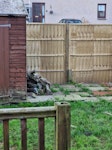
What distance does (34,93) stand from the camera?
30.8 feet

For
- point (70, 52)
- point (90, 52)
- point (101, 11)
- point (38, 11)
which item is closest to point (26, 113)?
point (70, 52)

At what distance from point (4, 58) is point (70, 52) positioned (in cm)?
364

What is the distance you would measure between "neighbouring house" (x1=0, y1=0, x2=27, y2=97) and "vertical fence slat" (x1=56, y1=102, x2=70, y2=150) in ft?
18.7

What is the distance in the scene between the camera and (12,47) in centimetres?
841

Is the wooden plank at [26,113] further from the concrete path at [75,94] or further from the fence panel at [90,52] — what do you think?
the fence panel at [90,52]

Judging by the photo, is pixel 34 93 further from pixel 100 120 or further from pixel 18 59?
pixel 100 120

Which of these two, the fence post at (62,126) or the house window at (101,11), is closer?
the fence post at (62,126)

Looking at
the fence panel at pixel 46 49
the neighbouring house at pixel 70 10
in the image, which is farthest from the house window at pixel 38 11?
the fence panel at pixel 46 49

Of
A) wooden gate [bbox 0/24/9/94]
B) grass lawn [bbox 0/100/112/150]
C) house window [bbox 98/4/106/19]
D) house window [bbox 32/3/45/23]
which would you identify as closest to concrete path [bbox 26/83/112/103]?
wooden gate [bbox 0/24/9/94]

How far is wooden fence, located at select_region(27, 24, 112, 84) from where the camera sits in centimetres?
1125

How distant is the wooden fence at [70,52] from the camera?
36.9ft

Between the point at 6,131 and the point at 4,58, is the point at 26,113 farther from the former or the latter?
the point at 4,58

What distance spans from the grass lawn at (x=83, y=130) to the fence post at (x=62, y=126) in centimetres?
214

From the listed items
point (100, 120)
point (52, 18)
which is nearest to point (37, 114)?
point (100, 120)
